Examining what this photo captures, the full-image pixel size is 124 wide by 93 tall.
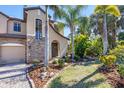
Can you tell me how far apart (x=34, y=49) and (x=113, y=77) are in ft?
45.7

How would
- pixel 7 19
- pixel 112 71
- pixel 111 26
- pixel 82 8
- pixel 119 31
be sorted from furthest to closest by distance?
pixel 119 31
pixel 111 26
pixel 7 19
pixel 82 8
pixel 112 71

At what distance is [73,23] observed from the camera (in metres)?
24.7

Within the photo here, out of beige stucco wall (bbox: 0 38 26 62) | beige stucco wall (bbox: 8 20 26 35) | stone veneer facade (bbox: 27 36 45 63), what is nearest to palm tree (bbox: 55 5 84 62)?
stone veneer facade (bbox: 27 36 45 63)

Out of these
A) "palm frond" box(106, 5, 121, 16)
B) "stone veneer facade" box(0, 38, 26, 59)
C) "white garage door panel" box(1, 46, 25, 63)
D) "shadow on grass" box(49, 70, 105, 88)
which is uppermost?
A: "palm frond" box(106, 5, 121, 16)

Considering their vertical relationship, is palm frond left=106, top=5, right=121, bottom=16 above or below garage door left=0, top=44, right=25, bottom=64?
above

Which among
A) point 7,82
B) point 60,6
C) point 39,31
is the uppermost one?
point 60,6

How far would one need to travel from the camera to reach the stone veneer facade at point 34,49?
26.4m

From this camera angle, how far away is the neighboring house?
1022 inches

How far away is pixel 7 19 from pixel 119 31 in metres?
22.0

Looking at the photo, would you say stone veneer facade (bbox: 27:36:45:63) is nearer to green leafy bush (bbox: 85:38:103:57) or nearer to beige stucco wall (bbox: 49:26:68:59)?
beige stucco wall (bbox: 49:26:68:59)

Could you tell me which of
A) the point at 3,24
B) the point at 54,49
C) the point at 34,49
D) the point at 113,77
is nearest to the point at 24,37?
the point at 34,49

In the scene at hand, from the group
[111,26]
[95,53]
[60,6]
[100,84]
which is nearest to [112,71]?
[100,84]

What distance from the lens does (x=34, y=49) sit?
26.7m
